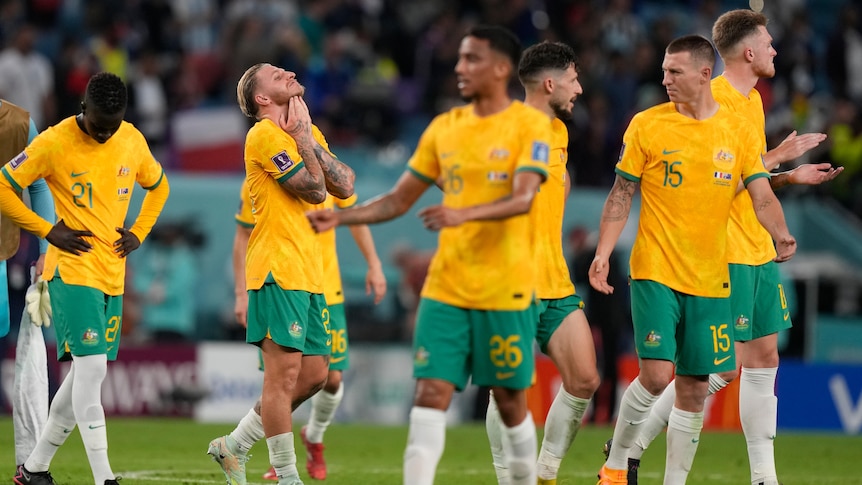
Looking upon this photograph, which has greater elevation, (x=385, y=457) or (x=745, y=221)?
(x=745, y=221)

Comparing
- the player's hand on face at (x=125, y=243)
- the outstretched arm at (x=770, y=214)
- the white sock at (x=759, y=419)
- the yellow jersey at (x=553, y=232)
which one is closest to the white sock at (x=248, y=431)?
the player's hand on face at (x=125, y=243)

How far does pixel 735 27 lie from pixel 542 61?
1644 mm

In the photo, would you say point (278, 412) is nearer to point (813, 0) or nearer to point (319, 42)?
point (319, 42)

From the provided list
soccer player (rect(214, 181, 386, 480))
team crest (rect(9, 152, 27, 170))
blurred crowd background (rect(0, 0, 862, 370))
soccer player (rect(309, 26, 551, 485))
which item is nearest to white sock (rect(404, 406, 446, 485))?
soccer player (rect(309, 26, 551, 485))

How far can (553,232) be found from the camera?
8.43 meters

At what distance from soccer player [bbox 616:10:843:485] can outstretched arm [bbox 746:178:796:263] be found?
464 mm

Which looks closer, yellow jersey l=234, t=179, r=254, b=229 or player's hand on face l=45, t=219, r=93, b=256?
player's hand on face l=45, t=219, r=93, b=256

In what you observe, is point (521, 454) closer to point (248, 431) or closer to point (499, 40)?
point (499, 40)

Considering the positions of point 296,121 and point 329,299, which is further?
point 329,299

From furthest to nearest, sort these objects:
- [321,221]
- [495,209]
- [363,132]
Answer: [363,132], [495,209], [321,221]

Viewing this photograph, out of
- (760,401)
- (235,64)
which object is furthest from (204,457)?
(235,64)

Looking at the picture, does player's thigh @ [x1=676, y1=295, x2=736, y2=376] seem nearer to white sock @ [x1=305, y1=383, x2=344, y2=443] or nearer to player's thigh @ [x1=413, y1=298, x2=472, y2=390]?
player's thigh @ [x1=413, y1=298, x2=472, y2=390]

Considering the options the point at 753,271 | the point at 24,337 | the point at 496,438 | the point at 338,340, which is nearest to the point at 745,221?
the point at 753,271

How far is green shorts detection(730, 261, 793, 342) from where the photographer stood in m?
8.68
